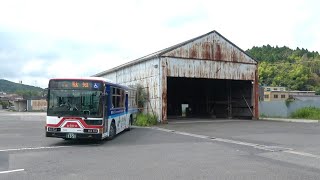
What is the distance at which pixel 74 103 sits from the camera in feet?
49.4

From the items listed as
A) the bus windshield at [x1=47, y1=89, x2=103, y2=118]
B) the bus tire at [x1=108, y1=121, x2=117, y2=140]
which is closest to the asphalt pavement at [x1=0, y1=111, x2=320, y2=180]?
the bus tire at [x1=108, y1=121, x2=117, y2=140]

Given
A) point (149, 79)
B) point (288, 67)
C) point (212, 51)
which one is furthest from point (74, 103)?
point (288, 67)

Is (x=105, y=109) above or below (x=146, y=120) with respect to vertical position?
above

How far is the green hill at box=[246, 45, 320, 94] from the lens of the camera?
102m

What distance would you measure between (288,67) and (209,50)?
7673 centimetres

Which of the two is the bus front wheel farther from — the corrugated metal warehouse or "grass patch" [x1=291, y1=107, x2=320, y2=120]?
"grass patch" [x1=291, y1=107, x2=320, y2=120]

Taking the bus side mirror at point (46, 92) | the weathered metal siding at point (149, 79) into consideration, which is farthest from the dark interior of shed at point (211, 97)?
the bus side mirror at point (46, 92)

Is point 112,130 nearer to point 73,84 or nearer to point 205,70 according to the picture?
point 73,84

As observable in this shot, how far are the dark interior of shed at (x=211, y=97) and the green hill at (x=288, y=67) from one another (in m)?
56.7

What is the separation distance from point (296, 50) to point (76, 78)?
112m

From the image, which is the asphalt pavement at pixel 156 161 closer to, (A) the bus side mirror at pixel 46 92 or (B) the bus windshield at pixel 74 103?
(B) the bus windshield at pixel 74 103

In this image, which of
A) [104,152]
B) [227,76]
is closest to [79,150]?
[104,152]

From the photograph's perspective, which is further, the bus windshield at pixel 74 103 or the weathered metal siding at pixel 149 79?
the weathered metal siding at pixel 149 79

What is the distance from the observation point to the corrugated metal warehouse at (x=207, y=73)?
2953 centimetres
